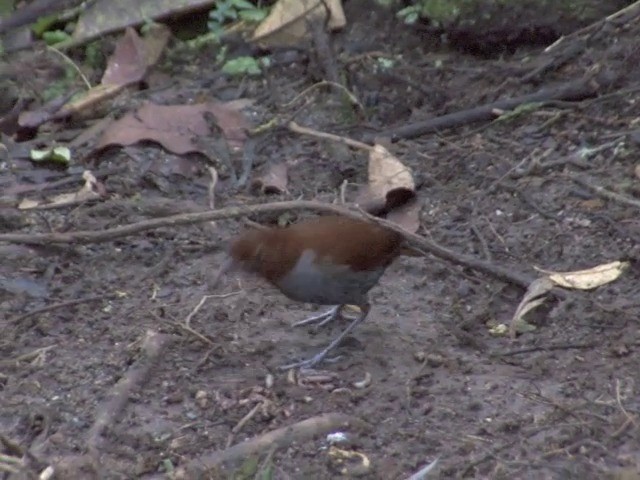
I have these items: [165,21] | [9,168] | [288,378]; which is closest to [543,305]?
[288,378]

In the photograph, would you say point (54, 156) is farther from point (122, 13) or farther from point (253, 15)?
point (253, 15)

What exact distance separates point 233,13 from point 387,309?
2924 millimetres

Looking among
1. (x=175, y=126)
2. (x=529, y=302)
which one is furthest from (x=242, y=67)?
(x=529, y=302)

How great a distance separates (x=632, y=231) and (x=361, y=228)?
1.27 m

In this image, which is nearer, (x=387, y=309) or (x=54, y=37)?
(x=387, y=309)

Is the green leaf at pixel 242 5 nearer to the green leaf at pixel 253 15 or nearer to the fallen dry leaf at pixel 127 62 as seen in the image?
the green leaf at pixel 253 15

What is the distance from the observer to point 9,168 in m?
6.00

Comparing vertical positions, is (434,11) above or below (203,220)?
below

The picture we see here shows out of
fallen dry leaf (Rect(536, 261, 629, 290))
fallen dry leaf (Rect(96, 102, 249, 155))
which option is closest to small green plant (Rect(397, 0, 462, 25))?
fallen dry leaf (Rect(96, 102, 249, 155))

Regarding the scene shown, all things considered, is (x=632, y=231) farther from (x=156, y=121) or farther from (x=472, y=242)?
(x=156, y=121)

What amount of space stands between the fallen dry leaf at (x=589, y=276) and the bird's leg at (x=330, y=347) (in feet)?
2.49

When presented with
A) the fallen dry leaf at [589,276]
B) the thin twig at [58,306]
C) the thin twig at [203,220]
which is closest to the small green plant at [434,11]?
the thin twig at [203,220]

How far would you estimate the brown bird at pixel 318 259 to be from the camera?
428 centimetres

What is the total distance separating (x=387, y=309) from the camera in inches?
188
